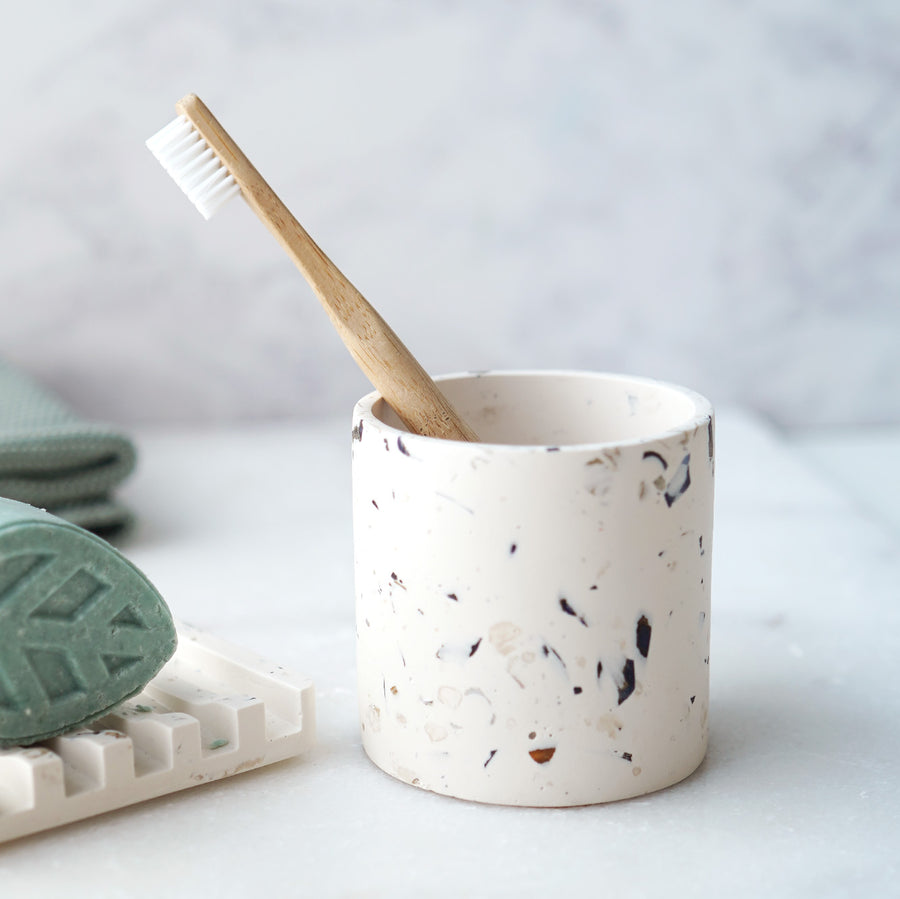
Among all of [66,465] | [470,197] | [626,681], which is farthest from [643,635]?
[470,197]

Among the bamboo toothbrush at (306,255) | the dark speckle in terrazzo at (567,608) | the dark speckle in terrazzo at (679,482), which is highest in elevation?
the bamboo toothbrush at (306,255)

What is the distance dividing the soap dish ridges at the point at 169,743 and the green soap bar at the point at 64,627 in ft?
0.04

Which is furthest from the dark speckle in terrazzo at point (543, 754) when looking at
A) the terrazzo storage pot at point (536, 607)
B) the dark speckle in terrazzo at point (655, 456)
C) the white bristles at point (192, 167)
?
the white bristles at point (192, 167)

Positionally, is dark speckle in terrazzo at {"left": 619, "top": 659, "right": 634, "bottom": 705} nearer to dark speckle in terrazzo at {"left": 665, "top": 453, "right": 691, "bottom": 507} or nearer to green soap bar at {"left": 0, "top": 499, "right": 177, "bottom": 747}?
dark speckle in terrazzo at {"left": 665, "top": 453, "right": 691, "bottom": 507}

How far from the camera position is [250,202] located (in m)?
0.46

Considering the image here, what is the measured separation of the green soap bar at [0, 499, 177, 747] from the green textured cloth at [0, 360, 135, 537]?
0.32 metres

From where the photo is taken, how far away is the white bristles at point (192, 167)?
0.46 m

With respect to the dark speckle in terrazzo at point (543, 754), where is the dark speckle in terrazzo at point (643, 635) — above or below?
above

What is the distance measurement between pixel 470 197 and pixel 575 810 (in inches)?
25.5

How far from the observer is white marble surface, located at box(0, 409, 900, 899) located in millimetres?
400

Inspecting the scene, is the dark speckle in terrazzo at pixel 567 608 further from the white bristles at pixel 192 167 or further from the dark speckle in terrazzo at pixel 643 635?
the white bristles at pixel 192 167

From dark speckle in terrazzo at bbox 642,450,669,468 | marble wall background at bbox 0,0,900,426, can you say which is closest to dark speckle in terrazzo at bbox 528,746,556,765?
dark speckle in terrazzo at bbox 642,450,669,468

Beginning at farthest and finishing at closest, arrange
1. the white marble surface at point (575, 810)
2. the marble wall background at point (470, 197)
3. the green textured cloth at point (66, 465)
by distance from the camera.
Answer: the marble wall background at point (470, 197) < the green textured cloth at point (66, 465) < the white marble surface at point (575, 810)

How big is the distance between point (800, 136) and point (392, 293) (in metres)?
0.35
